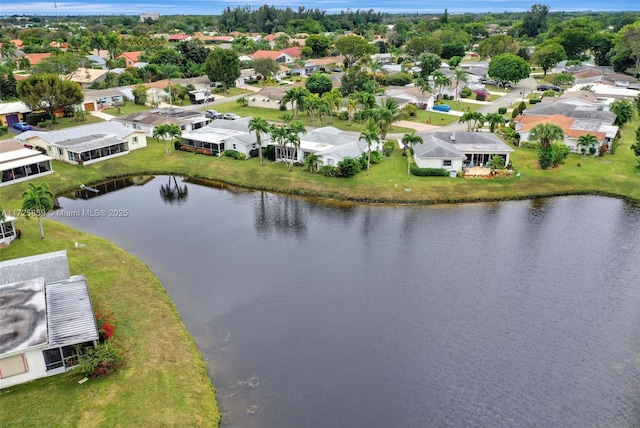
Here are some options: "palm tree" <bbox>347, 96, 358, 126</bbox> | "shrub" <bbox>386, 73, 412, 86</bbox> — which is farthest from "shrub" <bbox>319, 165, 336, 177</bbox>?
"shrub" <bbox>386, 73, 412, 86</bbox>

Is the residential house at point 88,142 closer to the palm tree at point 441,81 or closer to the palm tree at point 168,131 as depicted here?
the palm tree at point 168,131

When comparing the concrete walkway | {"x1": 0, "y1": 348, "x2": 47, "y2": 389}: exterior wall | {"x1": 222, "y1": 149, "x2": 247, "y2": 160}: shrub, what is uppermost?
the concrete walkway

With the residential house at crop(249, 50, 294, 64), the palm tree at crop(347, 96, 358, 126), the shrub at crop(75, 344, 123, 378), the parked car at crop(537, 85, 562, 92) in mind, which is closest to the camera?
the shrub at crop(75, 344, 123, 378)

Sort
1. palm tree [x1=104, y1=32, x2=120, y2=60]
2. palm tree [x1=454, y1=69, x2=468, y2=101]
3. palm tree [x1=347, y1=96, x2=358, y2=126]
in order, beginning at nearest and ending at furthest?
palm tree [x1=347, y1=96, x2=358, y2=126], palm tree [x1=454, y1=69, x2=468, y2=101], palm tree [x1=104, y1=32, x2=120, y2=60]

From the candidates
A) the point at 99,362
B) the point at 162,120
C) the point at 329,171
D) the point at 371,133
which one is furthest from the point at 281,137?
the point at 99,362

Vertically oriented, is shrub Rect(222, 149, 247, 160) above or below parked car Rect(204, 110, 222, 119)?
below

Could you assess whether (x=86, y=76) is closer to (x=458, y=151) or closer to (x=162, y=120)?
(x=162, y=120)

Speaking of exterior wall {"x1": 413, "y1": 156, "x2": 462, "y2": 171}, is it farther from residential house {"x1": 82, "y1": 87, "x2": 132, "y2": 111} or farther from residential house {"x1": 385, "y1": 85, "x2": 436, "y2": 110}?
residential house {"x1": 82, "y1": 87, "x2": 132, "y2": 111}
